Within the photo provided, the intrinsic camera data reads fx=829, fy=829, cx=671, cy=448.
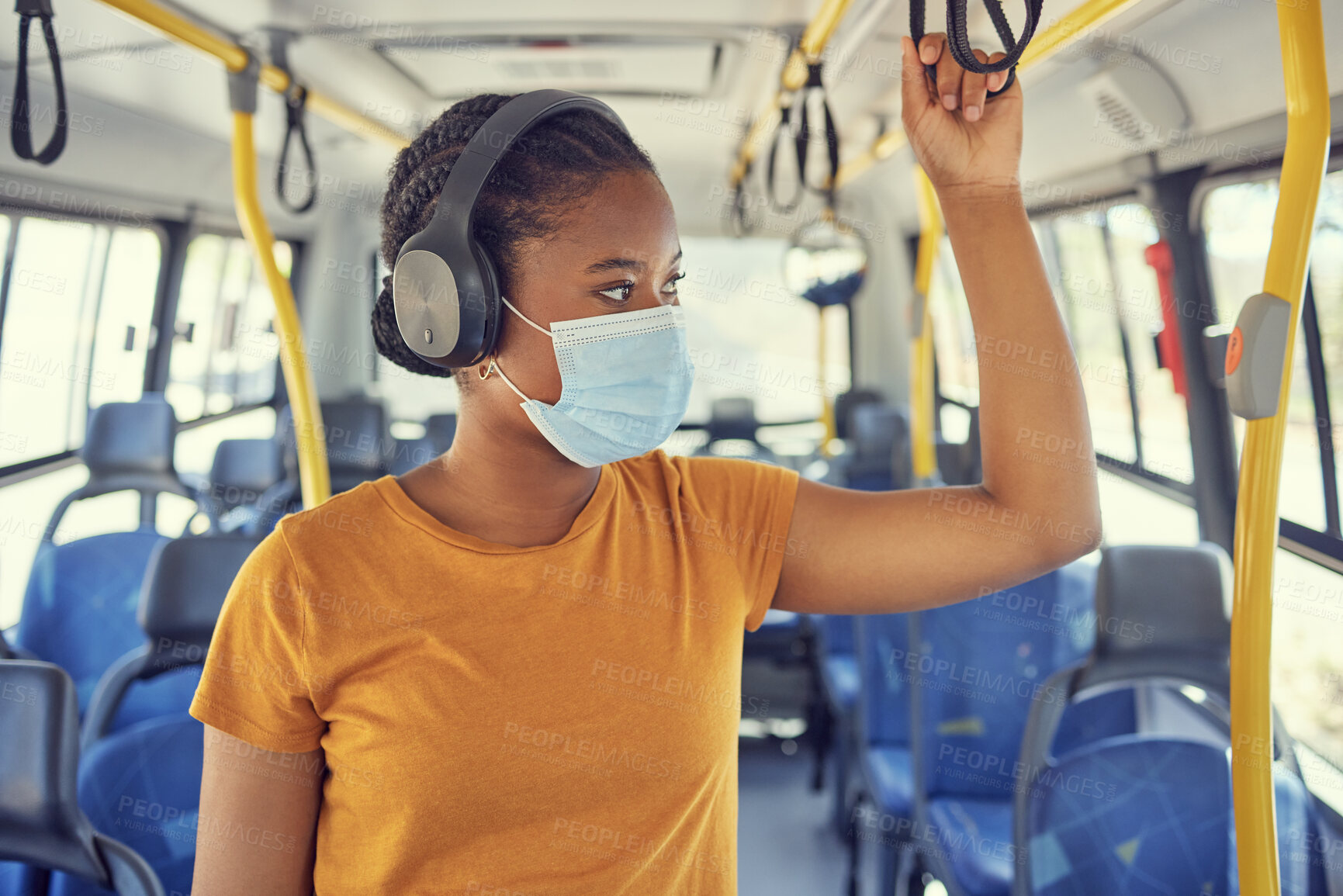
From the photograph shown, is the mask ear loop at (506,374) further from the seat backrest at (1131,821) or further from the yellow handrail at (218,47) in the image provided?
the seat backrest at (1131,821)

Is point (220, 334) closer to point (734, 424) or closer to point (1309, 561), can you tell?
point (734, 424)

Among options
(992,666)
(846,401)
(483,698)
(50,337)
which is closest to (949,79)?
(483,698)

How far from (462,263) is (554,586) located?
401 mm

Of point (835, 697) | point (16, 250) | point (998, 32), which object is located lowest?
point (835, 697)

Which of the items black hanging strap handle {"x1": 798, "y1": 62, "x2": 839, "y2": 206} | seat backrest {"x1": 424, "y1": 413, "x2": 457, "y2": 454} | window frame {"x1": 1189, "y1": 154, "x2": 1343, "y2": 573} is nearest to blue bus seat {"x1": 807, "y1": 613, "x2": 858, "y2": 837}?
window frame {"x1": 1189, "y1": 154, "x2": 1343, "y2": 573}

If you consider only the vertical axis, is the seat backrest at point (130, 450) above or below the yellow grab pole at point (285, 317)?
below

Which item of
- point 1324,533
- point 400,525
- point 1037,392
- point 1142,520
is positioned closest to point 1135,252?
point 1142,520

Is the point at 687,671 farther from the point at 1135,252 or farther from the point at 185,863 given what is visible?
the point at 1135,252

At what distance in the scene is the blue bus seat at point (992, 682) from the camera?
8.51 feet

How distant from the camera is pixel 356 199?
6.64 meters

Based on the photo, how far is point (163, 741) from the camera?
70.7 inches

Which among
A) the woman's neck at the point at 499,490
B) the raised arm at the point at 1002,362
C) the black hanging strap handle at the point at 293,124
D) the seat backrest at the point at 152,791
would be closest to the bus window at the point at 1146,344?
the raised arm at the point at 1002,362

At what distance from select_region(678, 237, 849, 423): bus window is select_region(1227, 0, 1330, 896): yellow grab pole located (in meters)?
5.78

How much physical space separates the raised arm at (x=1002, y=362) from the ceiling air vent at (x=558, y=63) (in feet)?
7.11
